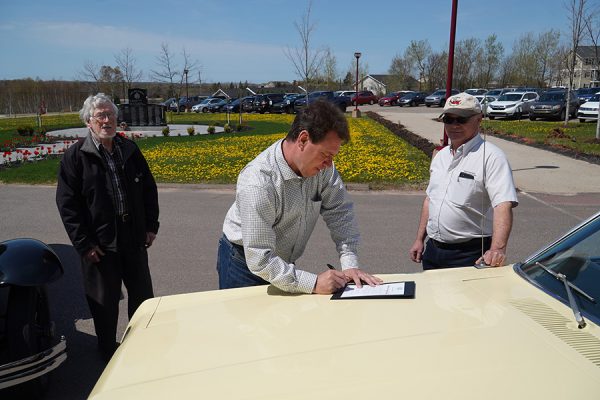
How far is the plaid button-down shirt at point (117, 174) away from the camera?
3.50m

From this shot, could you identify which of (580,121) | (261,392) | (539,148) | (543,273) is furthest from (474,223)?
(580,121)

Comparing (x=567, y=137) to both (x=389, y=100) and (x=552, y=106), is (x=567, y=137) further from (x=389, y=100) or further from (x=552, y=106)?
(x=389, y=100)

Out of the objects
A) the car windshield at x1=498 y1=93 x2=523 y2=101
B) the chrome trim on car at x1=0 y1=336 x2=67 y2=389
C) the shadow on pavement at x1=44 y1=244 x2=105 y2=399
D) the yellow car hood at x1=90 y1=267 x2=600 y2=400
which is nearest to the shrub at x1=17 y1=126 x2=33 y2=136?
the shadow on pavement at x1=44 y1=244 x2=105 y2=399

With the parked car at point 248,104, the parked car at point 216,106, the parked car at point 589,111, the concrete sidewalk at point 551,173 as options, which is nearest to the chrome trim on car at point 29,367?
the concrete sidewalk at point 551,173

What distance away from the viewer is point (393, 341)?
5.63 ft

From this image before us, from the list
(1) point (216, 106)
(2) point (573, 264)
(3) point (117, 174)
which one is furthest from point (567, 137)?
(1) point (216, 106)

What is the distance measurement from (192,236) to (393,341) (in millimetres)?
A: 5717

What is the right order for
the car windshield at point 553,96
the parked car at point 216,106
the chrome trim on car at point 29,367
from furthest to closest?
the parked car at point 216,106 → the car windshield at point 553,96 → the chrome trim on car at point 29,367

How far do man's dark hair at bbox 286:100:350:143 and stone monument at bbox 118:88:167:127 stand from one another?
25780 mm

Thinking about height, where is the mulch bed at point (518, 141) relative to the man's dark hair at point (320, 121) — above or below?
below

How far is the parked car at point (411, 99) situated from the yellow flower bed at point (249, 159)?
3211 cm

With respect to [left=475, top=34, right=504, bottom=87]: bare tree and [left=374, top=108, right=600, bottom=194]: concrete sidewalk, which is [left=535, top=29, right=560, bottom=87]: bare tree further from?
[left=374, top=108, right=600, bottom=194]: concrete sidewalk

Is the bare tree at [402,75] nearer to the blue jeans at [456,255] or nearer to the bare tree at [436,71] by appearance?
the bare tree at [436,71]

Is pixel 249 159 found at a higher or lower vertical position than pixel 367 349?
lower
